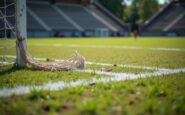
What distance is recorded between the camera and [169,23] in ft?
207

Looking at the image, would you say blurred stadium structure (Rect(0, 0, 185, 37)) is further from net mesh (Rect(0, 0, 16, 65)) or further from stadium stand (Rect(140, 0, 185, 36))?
net mesh (Rect(0, 0, 16, 65))

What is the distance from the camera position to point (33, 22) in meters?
51.2

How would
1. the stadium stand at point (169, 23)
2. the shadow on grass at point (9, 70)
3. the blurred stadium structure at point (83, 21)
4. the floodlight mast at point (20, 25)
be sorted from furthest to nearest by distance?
1. the stadium stand at point (169, 23)
2. the blurred stadium structure at point (83, 21)
3. the floodlight mast at point (20, 25)
4. the shadow on grass at point (9, 70)

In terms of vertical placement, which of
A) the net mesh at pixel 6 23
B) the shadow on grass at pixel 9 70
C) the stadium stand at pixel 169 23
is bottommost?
the stadium stand at pixel 169 23

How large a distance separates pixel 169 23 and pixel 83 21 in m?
16.8

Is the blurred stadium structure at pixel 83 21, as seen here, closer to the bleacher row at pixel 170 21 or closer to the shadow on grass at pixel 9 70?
the bleacher row at pixel 170 21

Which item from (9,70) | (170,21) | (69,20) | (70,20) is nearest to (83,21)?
(70,20)

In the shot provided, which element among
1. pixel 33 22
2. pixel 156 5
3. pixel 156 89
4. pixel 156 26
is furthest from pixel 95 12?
pixel 156 89

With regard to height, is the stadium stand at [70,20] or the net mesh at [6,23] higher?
the net mesh at [6,23]

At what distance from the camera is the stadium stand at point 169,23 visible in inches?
2406

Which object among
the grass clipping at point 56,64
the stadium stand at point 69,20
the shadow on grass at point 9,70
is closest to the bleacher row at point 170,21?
the stadium stand at point 69,20

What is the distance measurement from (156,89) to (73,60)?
13.9 feet

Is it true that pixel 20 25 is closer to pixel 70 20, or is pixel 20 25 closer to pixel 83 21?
pixel 70 20

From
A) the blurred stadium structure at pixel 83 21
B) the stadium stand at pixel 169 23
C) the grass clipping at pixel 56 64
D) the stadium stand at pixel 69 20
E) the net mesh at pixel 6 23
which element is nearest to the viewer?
the grass clipping at pixel 56 64
